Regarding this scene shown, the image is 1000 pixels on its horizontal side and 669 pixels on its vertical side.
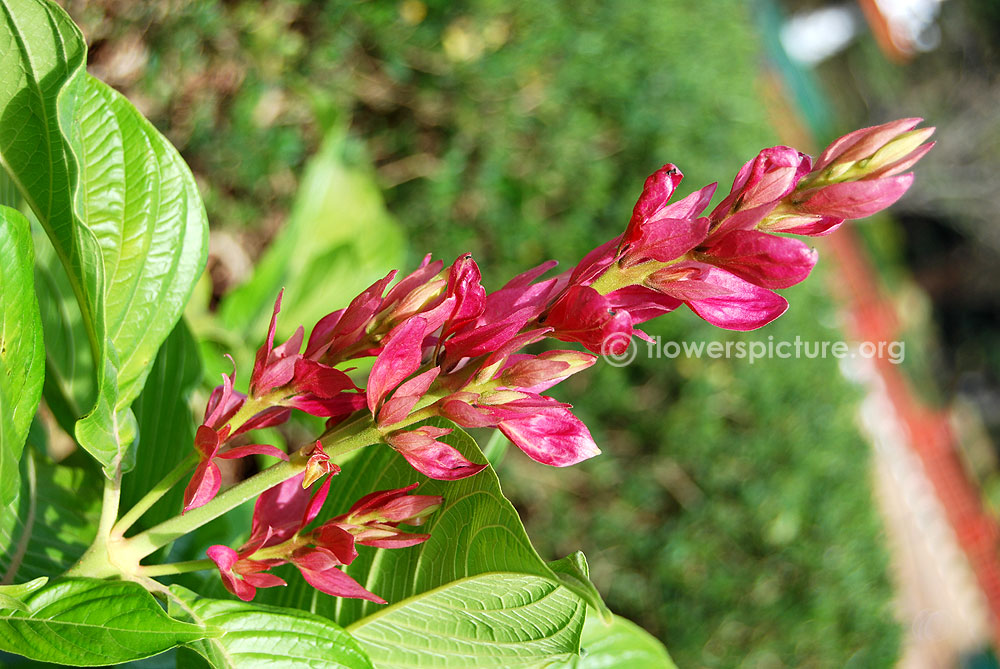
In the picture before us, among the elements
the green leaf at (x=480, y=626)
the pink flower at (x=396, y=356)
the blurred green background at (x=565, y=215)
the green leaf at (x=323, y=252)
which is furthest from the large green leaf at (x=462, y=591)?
the green leaf at (x=323, y=252)

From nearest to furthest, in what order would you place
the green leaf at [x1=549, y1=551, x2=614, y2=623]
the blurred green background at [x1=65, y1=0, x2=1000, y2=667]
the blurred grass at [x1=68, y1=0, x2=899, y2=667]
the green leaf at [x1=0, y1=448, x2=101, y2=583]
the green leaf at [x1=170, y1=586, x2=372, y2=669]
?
the green leaf at [x1=549, y1=551, x2=614, y2=623]
the green leaf at [x1=170, y1=586, x2=372, y2=669]
the green leaf at [x1=0, y1=448, x2=101, y2=583]
the blurred green background at [x1=65, y1=0, x2=1000, y2=667]
the blurred grass at [x1=68, y1=0, x2=899, y2=667]

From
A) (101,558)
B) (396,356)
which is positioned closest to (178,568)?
(101,558)

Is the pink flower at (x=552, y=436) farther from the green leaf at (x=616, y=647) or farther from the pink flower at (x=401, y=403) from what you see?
the green leaf at (x=616, y=647)

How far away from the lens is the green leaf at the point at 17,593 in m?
0.57

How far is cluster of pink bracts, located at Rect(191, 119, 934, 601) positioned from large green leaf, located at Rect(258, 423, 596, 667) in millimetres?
41

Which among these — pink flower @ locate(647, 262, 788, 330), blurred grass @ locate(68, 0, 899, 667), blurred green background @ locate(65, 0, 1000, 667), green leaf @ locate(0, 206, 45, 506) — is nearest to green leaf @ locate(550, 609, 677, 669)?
pink flower @ locate(647, 262, 788, 330)

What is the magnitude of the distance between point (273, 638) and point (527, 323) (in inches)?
13.0

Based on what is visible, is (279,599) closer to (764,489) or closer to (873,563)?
(764,489)

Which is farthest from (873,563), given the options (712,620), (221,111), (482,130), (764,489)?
(221,111)

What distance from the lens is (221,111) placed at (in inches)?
89.1

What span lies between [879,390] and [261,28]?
6387mm

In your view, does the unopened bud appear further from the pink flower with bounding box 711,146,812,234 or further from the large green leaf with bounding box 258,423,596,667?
the pink flower with bounding box 711,146,812,234

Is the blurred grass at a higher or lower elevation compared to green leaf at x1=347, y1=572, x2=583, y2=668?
lower

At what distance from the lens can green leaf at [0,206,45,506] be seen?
0.56 meters
